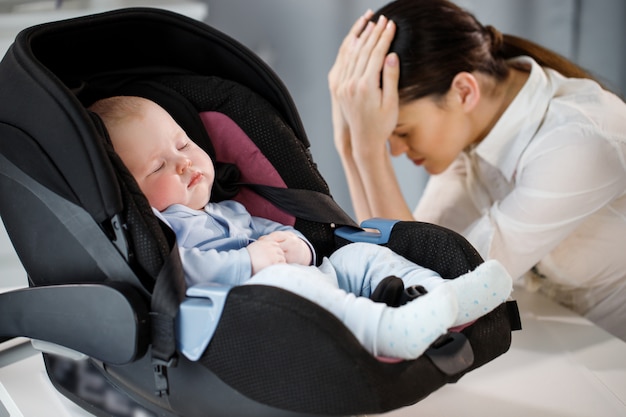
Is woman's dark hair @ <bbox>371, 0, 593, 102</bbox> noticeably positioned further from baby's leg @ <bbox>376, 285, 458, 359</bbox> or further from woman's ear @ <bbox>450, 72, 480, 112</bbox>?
baby's leg @ <bbox>376, 285, 458, 359</bbox>

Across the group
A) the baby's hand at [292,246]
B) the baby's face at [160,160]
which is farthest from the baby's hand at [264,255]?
the baby's face at [160,160]

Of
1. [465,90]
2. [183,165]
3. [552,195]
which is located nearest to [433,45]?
[465,90]

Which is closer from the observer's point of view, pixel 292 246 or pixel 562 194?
pixel 292 246

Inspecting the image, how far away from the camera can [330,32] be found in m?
1.99

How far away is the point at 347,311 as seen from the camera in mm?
792

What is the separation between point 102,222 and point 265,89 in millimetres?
403

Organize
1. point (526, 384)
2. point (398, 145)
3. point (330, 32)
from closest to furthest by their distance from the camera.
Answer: point (526, 384) < point (398, 145) < point (330, 32)

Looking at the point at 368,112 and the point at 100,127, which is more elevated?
the point at 100,127

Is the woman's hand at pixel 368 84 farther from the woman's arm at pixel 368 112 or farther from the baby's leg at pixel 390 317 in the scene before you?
the baby's leg at pixel 390 317

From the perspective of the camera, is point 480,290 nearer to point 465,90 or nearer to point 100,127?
point 100,127

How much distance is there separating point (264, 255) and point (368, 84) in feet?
2.11

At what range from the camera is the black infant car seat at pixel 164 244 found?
0.74 metres

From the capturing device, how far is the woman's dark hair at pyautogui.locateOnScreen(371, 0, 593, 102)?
1395mm

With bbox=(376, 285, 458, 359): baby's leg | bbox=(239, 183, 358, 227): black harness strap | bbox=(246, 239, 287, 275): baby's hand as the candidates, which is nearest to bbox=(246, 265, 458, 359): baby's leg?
bbox=(376, 285, 458, 359): baby's leg
